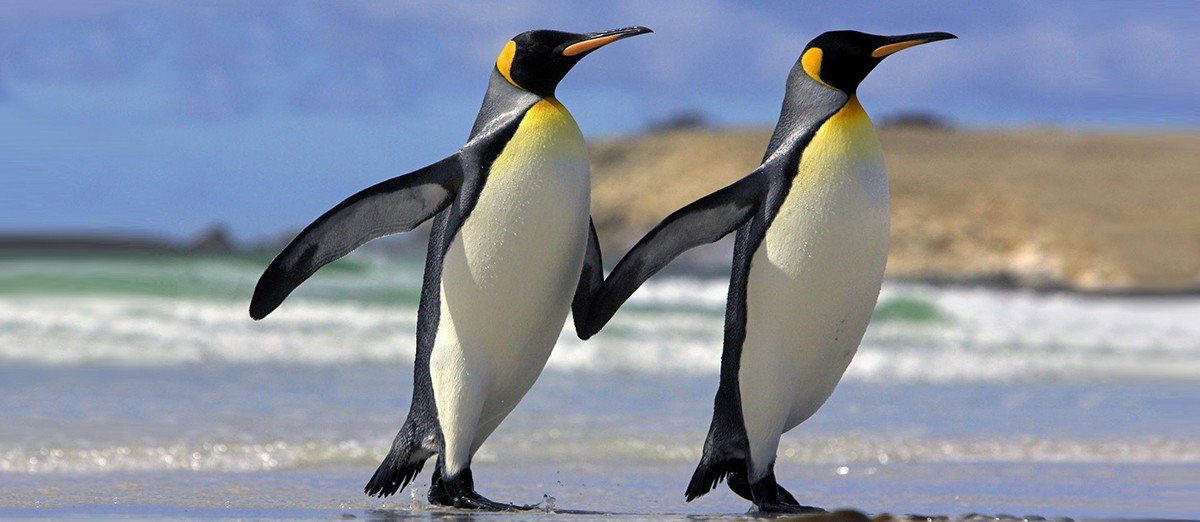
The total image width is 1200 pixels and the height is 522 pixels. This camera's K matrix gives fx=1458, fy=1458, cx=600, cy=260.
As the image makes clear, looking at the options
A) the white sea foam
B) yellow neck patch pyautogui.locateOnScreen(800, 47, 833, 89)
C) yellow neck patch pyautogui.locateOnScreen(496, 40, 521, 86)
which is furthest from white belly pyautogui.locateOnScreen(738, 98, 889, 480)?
the white sea foam

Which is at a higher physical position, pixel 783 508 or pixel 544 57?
pixel 544 57

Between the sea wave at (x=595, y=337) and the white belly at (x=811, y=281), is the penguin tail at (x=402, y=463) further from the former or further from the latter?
the sea wave at (x=595, y=337)

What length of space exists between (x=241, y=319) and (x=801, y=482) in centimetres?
867

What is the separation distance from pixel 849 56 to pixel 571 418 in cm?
333

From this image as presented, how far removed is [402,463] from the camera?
427 cm

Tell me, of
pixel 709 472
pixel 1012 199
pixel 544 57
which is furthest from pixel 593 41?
pixel 1012 199

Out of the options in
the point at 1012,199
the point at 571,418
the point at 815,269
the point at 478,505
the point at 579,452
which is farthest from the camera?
the point at 1012,199

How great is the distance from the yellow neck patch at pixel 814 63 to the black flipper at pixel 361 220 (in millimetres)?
1056

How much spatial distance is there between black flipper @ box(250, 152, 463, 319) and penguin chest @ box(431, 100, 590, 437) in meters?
0.14

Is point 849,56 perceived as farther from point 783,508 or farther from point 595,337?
point 595,337

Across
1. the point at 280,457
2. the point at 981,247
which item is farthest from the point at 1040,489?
the point at 981,247

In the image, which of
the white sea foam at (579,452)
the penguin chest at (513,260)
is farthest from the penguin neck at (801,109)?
the white sea foam at (579,452)

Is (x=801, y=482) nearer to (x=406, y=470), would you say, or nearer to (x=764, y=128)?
(x=406, y=470)

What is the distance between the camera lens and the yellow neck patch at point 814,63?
4.24 metres
